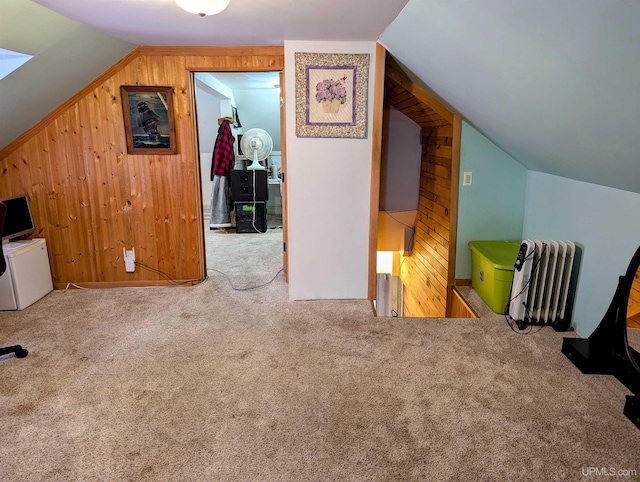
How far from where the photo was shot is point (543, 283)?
3018 millimetres

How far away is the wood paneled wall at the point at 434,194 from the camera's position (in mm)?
3693

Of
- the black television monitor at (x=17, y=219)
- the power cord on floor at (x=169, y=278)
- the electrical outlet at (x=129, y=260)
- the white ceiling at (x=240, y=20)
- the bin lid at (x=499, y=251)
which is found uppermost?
the white ceiling at (x=240, y=20)

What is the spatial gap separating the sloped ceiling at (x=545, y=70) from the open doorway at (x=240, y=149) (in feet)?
9.03

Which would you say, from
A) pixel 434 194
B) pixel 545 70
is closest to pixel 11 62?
pixel 545 70

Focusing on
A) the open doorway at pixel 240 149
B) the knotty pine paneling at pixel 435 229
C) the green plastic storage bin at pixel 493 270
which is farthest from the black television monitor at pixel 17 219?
the green plastic storage bin at pixel 493 270

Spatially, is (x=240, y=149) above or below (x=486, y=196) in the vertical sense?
above

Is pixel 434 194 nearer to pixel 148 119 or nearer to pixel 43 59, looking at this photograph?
pixel 148 119

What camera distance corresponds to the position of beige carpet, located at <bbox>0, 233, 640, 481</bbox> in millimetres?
1847

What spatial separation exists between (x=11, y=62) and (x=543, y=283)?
356 centimetres

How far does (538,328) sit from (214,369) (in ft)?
6.91

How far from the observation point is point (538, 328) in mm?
3059

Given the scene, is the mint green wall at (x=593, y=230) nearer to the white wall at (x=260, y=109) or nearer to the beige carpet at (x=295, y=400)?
the beige carpet at (x=295, y=400)

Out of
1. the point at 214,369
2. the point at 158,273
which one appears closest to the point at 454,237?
the point at 214,369

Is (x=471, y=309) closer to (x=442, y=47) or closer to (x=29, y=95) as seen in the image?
(x=442, y=47)
